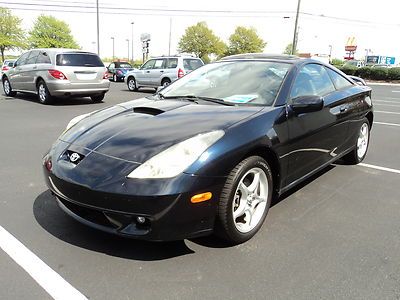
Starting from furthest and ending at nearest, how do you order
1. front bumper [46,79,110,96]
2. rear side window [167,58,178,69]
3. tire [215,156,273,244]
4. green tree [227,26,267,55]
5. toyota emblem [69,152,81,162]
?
green tree [227,26,267,55], rear side window [167,58,178,69], front bumper [46,79,110,96], toyota emblem [69,152,81,162], tire [215,156,273,244]

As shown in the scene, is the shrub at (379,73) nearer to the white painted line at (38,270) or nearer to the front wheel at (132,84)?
the front wheel at (132,84)

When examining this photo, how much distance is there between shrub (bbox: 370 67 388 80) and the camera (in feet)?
112

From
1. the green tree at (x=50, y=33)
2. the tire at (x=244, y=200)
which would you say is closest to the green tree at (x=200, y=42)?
the green tree at (x=50, y=33)

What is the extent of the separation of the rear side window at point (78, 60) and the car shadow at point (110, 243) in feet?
27.9

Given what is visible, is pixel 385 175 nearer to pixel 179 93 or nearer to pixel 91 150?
pixel 179 93

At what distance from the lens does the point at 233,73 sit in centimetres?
378

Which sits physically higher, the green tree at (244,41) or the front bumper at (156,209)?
the green tree at (244,41)

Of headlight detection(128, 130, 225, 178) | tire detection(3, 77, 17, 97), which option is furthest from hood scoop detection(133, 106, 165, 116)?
tire detection(3, 77, 17, 97)

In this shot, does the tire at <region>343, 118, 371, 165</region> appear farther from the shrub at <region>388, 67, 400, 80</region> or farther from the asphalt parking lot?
the shrub at <region>388, 67, 400, 80</region>

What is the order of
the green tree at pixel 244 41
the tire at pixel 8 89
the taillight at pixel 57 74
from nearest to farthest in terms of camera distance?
1. the taillight at pixel 57 74
2. the tire at pixel 8 89
3. the green tree at pixel 244 41

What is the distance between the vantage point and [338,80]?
4.45 meters

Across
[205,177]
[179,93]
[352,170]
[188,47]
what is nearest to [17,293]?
[205,177]

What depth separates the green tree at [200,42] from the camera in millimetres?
66500

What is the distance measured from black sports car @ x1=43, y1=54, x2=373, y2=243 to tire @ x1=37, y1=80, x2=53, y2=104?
26.3 feet
